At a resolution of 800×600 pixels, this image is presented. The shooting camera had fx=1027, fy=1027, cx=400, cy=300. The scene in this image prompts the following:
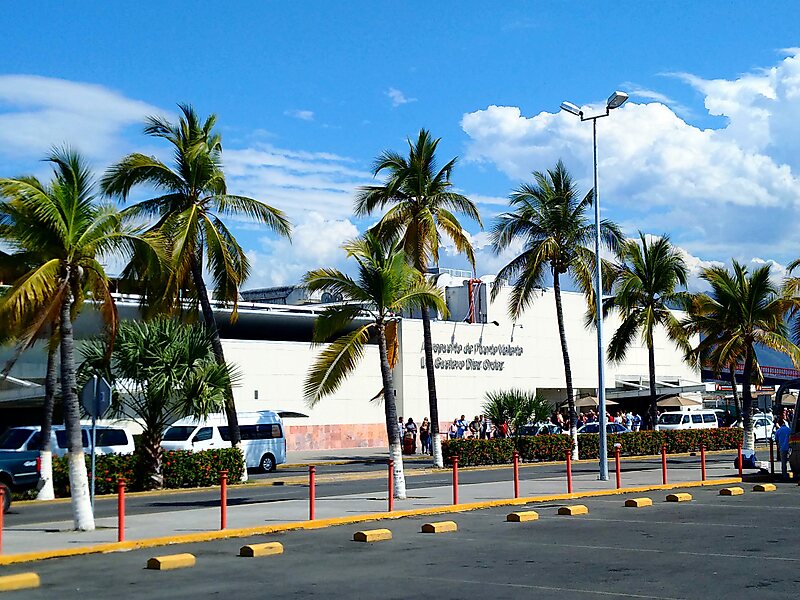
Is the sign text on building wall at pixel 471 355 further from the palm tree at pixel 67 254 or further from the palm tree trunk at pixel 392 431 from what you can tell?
the palm tree at pixel 67 254

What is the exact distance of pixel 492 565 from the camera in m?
12.5

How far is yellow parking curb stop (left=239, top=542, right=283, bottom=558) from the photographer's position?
44.7ft

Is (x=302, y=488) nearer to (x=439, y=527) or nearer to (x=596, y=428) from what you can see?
(x=439, y=527)

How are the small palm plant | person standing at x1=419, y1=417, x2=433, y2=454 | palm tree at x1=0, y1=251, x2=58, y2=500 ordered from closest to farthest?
1. palm tree at x1=0, y1=251, x2=58, y2=500
2. the small palm plant
3. person standing at x1=419, y1=417, x2=433, y2=454

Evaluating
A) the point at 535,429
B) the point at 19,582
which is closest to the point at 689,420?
the point at 535,429

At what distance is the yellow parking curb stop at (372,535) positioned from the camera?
15258 mm

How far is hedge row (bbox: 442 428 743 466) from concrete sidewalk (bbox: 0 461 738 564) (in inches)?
264

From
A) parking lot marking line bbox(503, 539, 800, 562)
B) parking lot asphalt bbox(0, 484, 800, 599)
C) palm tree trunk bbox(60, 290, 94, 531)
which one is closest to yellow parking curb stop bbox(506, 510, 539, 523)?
parking lot asphalt bbox(0, 484, 800, 599)

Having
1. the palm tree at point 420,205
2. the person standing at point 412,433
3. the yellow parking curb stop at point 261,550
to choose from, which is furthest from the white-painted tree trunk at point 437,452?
the yellow parking curb stop at point 261,550

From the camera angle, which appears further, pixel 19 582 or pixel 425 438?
pixel 425 438

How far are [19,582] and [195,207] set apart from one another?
18009 mm

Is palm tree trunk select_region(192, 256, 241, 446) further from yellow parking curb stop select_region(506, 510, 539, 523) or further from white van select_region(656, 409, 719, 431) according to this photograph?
white van select_region(656, 409, 719, 431)

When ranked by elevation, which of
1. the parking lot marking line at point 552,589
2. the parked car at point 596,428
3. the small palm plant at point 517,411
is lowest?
the parking lot marking line at point 552,589

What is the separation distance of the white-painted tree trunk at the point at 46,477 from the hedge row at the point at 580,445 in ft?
45.9
